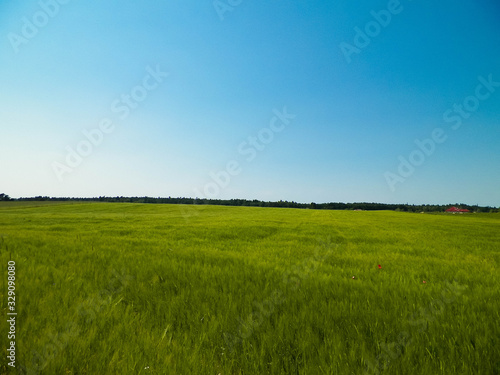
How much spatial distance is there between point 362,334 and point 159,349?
7.30ft

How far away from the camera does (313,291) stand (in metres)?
3.67

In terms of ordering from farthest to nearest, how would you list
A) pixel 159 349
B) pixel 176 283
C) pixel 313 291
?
pixel 176 283, pixel 313 291, pixel 159 349

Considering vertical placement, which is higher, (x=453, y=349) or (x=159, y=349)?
(x=453, y=349)

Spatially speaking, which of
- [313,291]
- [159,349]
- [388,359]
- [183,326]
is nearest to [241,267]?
[313,291]

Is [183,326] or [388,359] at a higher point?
[388,359]

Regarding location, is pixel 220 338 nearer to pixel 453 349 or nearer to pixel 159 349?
pixel 159 349

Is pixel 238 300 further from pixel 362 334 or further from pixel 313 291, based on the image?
pixel 362 334

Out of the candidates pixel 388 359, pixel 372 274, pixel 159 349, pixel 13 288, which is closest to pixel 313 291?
pixel 388 359

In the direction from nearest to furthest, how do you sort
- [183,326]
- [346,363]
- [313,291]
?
1. [346,363]
2. [183,326]
3. [313,291]

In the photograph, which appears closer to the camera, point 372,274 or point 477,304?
point 477,304

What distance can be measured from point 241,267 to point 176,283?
58.1 inches

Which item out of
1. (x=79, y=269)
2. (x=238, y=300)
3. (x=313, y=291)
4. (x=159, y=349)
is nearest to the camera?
(x=159, y=349)

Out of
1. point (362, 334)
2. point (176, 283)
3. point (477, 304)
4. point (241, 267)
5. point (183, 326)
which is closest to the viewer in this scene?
point (362, 334)

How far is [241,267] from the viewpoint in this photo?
5.01 metres
